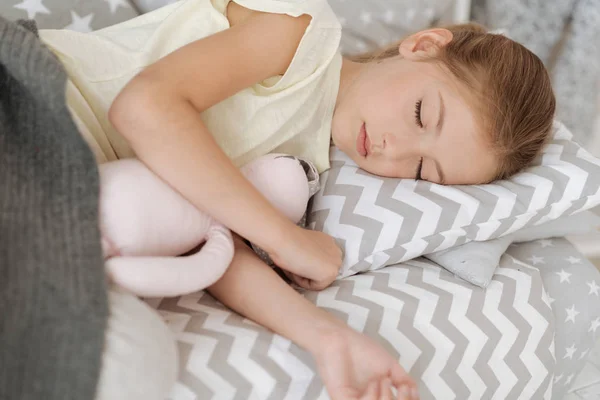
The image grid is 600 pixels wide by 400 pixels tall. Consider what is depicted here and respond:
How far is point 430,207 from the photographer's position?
3.25 feet

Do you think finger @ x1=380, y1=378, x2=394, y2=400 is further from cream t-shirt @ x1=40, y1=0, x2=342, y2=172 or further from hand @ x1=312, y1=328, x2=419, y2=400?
cream t-shirt @ x1=40, y1=0, x2=342, y2=172

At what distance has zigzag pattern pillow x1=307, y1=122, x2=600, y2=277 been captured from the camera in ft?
3.20

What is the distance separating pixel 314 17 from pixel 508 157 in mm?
420

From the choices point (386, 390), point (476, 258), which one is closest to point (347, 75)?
point (476, 258)

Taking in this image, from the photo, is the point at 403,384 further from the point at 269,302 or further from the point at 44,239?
the point at 44,239

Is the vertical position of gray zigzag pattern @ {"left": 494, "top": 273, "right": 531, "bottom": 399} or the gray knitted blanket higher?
the gray knitted blanket

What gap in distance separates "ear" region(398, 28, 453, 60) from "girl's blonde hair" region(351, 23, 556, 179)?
0.05ft

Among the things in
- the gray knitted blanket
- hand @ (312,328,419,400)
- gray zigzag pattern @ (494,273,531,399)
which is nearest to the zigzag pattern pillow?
gray zigzag pattern @ (494,273,531,399)

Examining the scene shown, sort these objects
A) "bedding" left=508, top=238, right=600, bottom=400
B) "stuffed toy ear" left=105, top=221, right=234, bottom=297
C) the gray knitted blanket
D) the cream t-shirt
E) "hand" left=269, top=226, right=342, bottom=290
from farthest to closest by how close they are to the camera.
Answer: "bedding" left=508, top=238, right=600, bottom=400 < the cream t-shirt < "hand" left=269, top=226, right=342, bottom=290 < "stuffed toy ear" left=105, top=221, right=234, bottom=297 < the gray knitted blanket

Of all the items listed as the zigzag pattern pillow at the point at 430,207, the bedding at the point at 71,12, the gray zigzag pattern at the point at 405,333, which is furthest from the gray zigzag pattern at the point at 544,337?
the bedding at the point at 71,12

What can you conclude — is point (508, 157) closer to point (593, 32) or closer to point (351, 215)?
point (351, 215)

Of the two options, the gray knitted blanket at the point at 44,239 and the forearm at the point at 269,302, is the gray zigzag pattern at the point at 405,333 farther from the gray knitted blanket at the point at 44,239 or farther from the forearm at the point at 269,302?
the gray knitted blanket at the point at 44,239

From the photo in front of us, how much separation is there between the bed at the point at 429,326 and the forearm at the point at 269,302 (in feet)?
0.06

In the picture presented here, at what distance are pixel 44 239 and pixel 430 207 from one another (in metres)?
0.61
